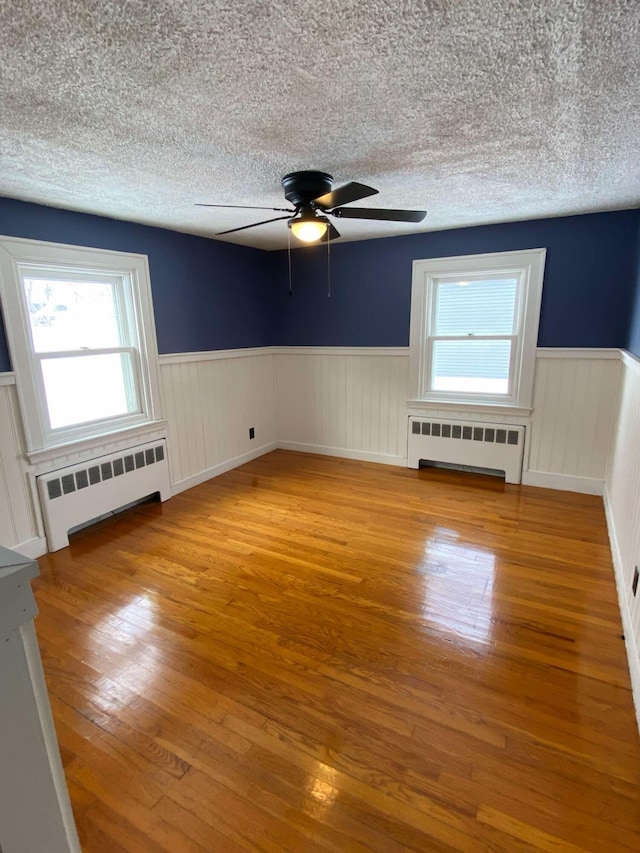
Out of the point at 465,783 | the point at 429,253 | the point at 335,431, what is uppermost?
the point at 429,253

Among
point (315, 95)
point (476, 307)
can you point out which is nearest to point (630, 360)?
point (476, 307)

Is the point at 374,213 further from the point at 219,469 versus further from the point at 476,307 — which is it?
the point at 219,469

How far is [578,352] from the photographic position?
148 inches

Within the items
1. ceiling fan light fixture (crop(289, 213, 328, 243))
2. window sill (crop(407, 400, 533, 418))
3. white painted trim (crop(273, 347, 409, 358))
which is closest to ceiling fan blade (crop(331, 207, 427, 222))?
ceiling fan light fixture (crop(289, 213, 328, 243))

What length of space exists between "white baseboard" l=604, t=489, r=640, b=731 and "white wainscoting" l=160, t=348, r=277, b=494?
357 centimetres

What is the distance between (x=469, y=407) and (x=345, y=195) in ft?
8.91

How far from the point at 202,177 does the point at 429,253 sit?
2505 mm

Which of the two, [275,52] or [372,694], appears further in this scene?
[372,694]

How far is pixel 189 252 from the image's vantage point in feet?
13.4

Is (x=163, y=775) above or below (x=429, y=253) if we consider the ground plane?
below

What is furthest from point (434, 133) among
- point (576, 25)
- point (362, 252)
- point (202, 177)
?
point (362, 252)

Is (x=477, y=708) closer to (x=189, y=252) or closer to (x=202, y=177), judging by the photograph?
(x=202, y=177)

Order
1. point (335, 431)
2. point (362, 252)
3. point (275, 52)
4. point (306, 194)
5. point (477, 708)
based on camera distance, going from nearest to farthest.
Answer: point (275, 52) → point (477, 708) → point (306, 194) → point (362, 252) → point (335, 431)

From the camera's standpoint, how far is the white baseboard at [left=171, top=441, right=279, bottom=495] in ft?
13.8
